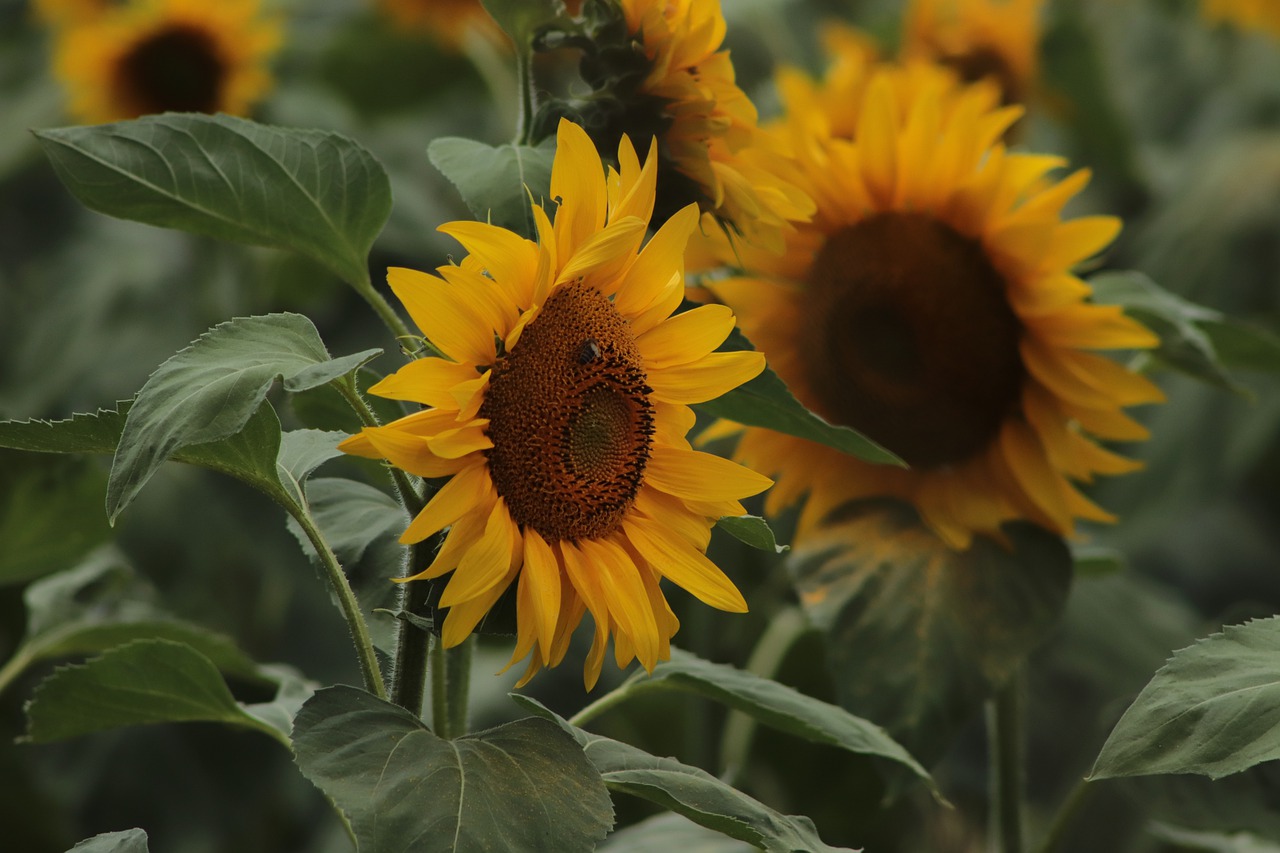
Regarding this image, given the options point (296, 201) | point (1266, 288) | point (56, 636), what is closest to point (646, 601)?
point (296, 201)

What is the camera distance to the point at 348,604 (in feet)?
1.39

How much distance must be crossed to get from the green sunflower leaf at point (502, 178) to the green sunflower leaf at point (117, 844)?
199 mm

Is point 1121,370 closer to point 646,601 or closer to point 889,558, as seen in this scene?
point 889,558

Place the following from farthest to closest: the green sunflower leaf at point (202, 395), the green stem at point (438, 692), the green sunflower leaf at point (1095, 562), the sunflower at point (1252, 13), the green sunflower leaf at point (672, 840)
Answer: the sunflower at point (1252, 13) < the green sunflower leaf at point (1095, 562) < the green sunflower leaf at point (672, 840) < the green stem at point (438, 692) < the green sunflower leaf at point (202, 395)

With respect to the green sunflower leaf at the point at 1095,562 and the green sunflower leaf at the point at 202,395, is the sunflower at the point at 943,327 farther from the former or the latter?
the green sunflower leaf at the point at 202,395

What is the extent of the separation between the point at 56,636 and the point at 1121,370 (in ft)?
1.56

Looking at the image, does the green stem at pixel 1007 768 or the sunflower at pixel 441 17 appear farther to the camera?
the sunflower at pixel 441 17

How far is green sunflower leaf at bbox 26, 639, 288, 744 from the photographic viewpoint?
473mm

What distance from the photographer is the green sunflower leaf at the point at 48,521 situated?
0.63 m

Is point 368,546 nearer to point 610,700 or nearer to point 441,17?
point 610,700

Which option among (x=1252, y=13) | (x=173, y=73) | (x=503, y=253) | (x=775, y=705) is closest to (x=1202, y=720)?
(x=775, y=705)

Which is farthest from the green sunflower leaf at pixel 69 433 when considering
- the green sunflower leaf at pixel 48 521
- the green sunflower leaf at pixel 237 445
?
the green sunflower leaf at pixel 48 521

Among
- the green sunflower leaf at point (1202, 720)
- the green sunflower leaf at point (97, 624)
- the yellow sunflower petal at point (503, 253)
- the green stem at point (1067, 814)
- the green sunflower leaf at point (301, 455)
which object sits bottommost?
the green stem at point (1067, 814)

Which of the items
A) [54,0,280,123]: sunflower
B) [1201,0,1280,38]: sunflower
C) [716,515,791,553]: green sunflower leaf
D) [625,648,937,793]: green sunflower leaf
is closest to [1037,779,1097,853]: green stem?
[625,648,937,793]: green sunflower leaf
